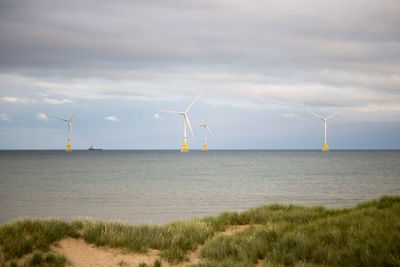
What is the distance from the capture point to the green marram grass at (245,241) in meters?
8.55

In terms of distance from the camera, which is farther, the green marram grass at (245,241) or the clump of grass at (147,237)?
the clump of grass at (147,237)

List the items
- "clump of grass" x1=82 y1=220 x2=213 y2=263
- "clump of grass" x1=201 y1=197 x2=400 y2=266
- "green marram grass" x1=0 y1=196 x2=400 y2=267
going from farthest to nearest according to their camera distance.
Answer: "clump of grass" x1=82 y1=220 x2=213 y2=263 → "green marram grass" x1=0 y1=196 x2=400 y2=267 → "clump of grass" x1=201 y1=197 x2=400 y2=266

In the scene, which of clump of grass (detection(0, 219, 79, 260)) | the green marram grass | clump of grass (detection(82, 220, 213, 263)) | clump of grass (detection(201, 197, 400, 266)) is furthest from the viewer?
clump of grass (detection(82, 220, 213, 263))

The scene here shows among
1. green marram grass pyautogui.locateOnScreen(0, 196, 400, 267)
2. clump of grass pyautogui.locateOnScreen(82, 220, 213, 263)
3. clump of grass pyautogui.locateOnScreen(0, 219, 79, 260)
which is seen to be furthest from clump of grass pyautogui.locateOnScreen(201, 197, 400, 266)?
clump of grass pyautogui.locateOnScreen(0, 219, 79, 260)

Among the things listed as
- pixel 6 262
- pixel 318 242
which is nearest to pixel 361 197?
pixel 318 242

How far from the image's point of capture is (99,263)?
30.6ft

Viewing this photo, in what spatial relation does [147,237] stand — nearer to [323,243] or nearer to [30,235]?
[30,235]

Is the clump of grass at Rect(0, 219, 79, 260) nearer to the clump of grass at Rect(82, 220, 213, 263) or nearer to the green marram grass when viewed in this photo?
the green marram grass

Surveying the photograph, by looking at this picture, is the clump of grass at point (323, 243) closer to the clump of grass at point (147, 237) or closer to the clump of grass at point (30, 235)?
the clump of grass at point (147, 237)

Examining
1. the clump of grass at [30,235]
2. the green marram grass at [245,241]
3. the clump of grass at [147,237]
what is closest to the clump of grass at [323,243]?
the green marram grass at [245,241]

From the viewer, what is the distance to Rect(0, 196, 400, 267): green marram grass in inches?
337

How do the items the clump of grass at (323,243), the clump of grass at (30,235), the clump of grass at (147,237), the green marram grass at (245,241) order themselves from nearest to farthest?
the clump of grass at (323,243) < the green marram grass at (245,241) < the clump of grass at (30,235) < the clump of grass at (147,237)

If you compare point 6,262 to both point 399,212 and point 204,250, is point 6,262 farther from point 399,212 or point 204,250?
point 399,212

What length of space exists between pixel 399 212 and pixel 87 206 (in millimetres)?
26612
